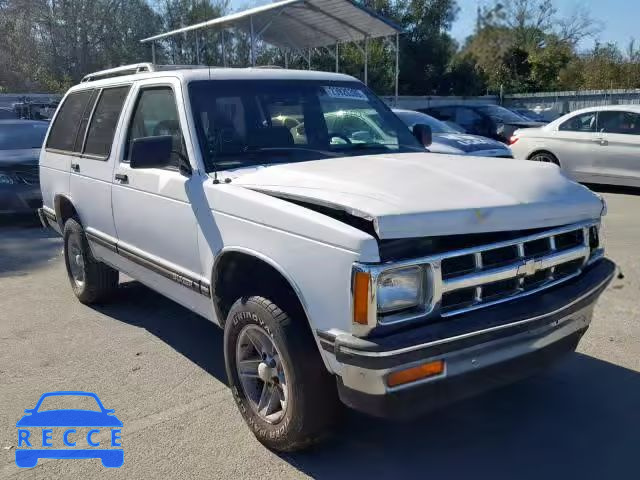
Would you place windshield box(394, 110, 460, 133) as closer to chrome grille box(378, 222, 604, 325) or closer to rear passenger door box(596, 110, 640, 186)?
rear passenger door box(596, 110, 640, 186)

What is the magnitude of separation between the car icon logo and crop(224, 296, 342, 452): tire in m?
0.85

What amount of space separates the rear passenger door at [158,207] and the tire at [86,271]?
0.95m

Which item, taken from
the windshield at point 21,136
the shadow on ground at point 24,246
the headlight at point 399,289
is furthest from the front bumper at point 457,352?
the windshield at point 21,136

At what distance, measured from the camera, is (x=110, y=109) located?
16.6 ft

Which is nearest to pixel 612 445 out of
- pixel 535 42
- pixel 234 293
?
pixel 234 293

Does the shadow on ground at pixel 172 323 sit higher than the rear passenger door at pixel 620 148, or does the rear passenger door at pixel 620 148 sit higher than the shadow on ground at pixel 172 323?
the rear passenger door at pixel 620 148

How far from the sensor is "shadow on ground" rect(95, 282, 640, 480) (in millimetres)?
3158

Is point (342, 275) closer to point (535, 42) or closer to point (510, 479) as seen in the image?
point (510, 479)

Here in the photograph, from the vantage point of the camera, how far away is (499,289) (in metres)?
2.99

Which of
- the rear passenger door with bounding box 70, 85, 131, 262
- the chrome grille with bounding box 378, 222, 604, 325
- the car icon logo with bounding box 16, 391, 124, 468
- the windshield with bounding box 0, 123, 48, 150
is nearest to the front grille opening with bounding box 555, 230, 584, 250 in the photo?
the chrome grille with bounding box 378, 222, 604, 325

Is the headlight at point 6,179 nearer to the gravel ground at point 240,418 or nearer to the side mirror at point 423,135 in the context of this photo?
the gravel ground at point 240,418

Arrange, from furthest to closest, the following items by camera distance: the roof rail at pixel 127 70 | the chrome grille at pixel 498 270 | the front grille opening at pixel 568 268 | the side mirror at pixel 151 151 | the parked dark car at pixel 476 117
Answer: the parked dark car at pixel 476 117
the roof rail at pixel 127 70
the side mirror at pixel 151 151
the front grille opening at pixel 568 268
the chrome grille at pixel 498 270

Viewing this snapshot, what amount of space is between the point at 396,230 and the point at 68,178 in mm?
3930

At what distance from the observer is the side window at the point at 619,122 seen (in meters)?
10.7
